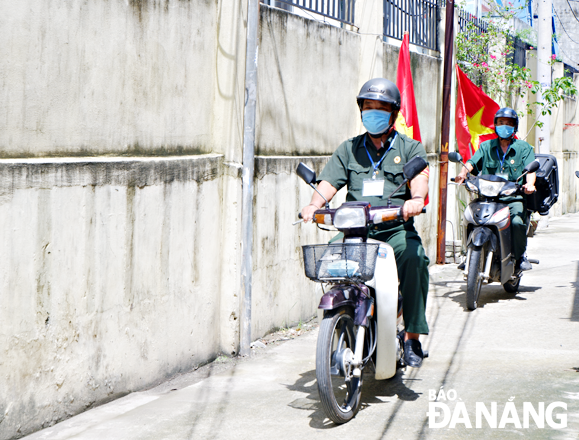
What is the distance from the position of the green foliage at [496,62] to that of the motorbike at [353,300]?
7.88 meters

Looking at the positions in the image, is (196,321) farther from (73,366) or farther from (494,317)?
(494,317)

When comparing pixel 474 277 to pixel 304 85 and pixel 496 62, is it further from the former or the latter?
pixel 496 62

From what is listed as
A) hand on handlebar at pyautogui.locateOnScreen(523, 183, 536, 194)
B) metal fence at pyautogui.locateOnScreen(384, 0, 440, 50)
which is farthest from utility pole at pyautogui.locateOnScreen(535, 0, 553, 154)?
hand on handlebar at pyautogui.locateOnScreen(523, 183, 536, 194)

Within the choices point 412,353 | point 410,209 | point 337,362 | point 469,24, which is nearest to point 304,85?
point 410,209

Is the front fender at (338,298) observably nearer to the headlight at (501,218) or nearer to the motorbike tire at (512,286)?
the headlight at (501,218)

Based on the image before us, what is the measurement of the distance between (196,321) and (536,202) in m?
4.27

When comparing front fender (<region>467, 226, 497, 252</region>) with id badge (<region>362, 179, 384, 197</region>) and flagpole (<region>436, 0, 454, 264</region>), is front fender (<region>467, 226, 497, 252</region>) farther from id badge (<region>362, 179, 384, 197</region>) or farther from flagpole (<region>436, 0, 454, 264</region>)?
flagpole (<region>436, 0, 454, 264</region>)

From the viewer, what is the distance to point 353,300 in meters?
4.27

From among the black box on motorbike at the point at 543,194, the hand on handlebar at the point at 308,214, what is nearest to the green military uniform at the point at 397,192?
the hand on handlebar at the point at 308,214

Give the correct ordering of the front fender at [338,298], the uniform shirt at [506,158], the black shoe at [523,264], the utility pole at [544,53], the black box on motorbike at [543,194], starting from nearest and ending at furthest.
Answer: the front fender at [338,298] < the uniform shirt at [506,158] < the black shoe at [523,264] < the black box on motorbike at [543,194] < the utility pole at [544,53]

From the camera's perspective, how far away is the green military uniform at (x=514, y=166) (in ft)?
24.7

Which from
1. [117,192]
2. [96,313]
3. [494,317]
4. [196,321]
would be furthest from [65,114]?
[494,317]

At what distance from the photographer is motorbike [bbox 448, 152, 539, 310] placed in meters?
7.09

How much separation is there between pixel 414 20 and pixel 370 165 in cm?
575
